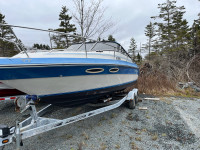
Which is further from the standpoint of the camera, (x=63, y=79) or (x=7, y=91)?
(x=7, y=91)

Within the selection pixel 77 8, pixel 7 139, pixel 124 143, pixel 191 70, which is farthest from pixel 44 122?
pixel 191 70

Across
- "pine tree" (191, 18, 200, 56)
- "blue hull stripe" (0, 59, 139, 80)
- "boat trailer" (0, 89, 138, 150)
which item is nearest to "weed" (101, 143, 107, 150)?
"boat trailer" (0, 89, 138, 150)

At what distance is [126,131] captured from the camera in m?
2.62

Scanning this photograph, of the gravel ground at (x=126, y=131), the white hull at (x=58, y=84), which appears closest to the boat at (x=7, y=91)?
the gravel ground at (x=126, y=131)

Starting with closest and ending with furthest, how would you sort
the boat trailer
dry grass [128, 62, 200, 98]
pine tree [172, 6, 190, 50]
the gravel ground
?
the boat trailer, the gravel ground, dry grass [128, 62, 200, 98], pine tree [172, 6, 190, 50]

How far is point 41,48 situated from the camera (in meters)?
3.12

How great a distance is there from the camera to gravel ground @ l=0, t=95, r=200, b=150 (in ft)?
7.18

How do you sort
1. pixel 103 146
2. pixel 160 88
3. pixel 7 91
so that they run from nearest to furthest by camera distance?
pixel 103 146 → pixel 7 91 → pixel 160 88

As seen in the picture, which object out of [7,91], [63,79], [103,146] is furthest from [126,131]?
[7,91]

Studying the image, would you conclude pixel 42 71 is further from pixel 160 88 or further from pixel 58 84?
pixel 160 88

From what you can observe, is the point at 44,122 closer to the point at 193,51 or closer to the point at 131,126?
the point at 131,126

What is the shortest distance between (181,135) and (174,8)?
2025cm

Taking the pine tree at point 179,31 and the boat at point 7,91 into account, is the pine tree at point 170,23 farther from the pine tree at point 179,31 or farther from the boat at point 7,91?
the boat at point 7,91

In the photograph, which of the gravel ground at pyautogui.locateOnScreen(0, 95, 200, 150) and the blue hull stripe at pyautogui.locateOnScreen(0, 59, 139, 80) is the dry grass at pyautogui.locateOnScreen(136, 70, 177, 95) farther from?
the blue hull stripe at pyautogui.locateOnScreen(0, 59, 139, 80)
